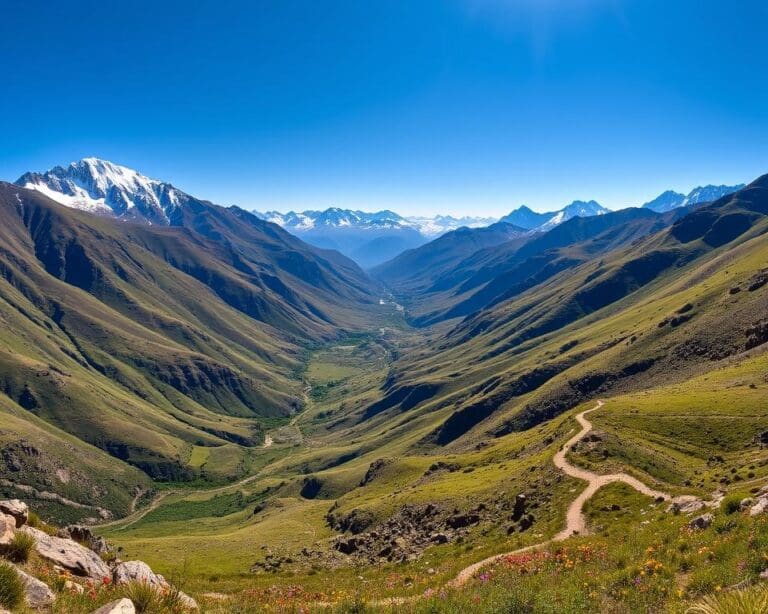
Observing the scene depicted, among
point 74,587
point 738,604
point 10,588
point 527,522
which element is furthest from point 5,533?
point 527,522

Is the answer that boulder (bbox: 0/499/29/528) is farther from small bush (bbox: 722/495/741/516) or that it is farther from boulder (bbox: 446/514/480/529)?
boulder (bbox: 446/514/480/529)

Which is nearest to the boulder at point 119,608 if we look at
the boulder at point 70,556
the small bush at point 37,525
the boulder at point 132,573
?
the boulder at point 132,573

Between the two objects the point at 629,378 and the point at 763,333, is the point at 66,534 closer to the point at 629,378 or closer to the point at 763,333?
the point at 763,333

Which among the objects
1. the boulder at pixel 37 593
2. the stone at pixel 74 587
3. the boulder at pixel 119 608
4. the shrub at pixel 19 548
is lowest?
the stone at pixel 74 587

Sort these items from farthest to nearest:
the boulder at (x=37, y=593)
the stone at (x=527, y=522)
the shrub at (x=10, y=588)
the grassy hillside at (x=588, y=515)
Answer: the stone at (x=527, y=522)
the grassy hillside at (x=588, y=515)
the boulder at (x=37, y=593)
the shrub at (x=10, y=588)

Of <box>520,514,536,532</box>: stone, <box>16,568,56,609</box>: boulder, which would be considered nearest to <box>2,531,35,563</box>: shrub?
<box>16,568,56,609</box>: boulder

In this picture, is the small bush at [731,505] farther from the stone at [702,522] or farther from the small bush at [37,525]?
the small bush at [37,525]

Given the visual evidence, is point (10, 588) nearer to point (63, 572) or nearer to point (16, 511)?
point (63, 572)
